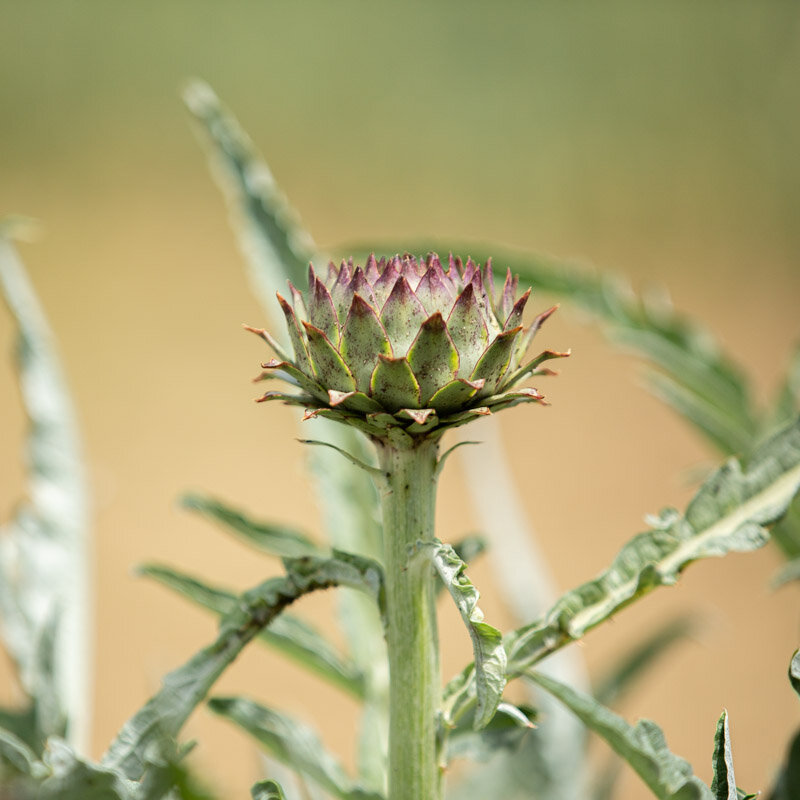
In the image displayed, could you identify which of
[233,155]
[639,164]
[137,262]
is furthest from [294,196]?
[233,155]

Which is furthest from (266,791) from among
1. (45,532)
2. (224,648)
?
(45,532)

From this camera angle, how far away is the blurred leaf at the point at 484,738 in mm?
460

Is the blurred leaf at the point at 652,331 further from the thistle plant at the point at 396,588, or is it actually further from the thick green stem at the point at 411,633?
the thick green stem at the point at 411,633

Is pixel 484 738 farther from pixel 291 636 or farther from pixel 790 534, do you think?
pixel 790 534

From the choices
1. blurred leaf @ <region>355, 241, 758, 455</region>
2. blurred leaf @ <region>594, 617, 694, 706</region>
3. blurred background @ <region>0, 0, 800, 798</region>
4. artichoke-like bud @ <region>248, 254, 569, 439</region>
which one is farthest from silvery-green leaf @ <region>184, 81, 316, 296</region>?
blurred background @ <region>0, 0, 800, 798</region>

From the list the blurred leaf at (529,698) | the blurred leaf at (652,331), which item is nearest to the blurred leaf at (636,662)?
the blurred leaf at (529,698)

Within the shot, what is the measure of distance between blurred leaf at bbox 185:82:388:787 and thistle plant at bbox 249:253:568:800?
6.8 inches

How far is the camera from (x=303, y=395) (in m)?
0.40

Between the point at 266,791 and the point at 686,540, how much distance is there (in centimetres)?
20

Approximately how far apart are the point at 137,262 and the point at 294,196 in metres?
0.83

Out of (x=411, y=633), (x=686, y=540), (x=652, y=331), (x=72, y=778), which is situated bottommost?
(x=72, y=778)

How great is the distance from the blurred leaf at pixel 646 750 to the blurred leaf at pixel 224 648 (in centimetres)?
9

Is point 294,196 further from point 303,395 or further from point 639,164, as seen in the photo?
point 303,395

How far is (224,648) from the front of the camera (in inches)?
15.9
